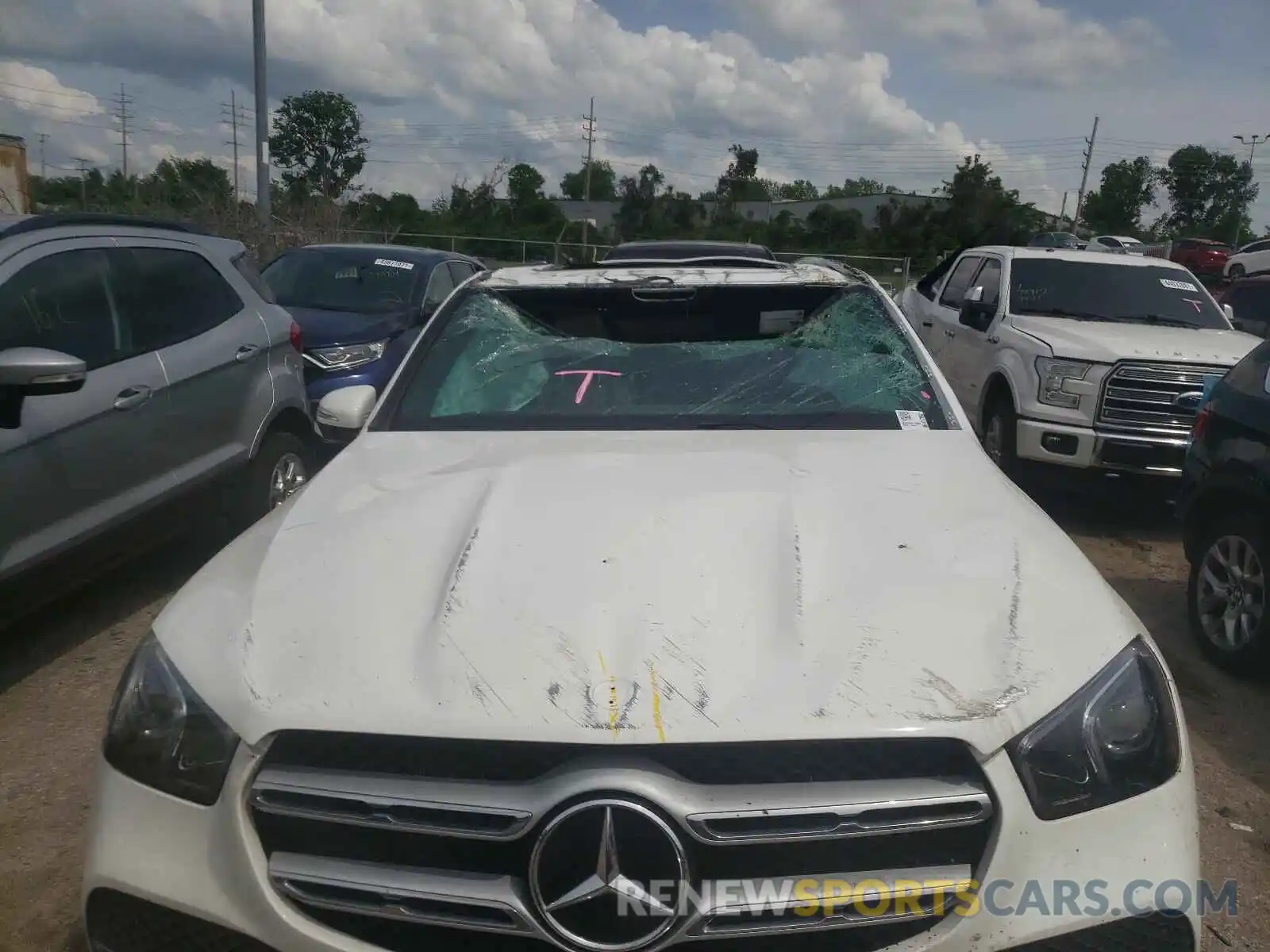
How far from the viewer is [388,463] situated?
2898 millimetres

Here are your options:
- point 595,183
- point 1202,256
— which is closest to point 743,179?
point 595,183

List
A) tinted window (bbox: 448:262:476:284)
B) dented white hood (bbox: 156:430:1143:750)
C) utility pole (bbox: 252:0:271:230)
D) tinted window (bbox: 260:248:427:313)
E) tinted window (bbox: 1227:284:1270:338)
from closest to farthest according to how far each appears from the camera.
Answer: dented white hood (bbox: 156:430:1143:750) < tinted window (bbox: 1227:284:1270:338) < tinted window (bbox: 260:248:427:313) < tinted window (bbox: 448:262:476:284) < utility pole (bbox: 252:0:271:230)

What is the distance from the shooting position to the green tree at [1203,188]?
78.2 metres

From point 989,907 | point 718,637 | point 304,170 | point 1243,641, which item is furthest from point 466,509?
point 304,170

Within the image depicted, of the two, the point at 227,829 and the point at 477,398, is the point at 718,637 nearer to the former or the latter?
the point at 227,829

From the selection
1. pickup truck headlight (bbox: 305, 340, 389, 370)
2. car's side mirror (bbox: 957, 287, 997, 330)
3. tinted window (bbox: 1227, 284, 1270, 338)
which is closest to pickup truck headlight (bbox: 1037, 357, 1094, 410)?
car's side mirror (bbox: 957, 287, 997, 330)

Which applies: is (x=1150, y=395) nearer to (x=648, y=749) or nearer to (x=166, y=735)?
(x=648, y=749)

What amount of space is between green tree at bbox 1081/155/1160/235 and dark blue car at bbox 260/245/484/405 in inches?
3050

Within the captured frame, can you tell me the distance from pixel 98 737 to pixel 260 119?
48.8 feet

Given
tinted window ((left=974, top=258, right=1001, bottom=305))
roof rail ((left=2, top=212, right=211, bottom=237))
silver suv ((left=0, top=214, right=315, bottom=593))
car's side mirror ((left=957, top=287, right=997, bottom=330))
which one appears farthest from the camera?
tinted window ((left=974, top=258, right=1001, bottom=305))

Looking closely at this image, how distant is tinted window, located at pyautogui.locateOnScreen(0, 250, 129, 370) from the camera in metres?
4.12

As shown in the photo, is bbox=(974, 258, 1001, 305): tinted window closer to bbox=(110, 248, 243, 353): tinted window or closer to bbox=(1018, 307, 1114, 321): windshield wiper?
bbox=(1018, 307, 1114, 321): windshield wiper

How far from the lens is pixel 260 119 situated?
16547 millimetres

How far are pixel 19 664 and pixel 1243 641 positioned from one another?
17.0 feet
